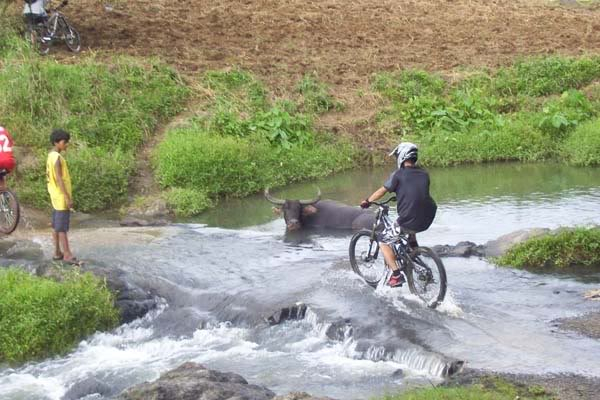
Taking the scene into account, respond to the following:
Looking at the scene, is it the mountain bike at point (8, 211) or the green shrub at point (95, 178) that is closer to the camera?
the mountain bike at point (8, 211)

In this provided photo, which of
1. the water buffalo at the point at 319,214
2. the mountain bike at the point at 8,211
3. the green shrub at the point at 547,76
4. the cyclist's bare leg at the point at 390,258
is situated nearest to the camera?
the cyclist's bare leg at the point at 390,258

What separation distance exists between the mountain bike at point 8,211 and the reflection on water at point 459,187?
9.95 ft

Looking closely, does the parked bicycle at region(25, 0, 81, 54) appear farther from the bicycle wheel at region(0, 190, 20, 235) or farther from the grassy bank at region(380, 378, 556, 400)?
the grassy bank at region(380, 378, 556, 400)

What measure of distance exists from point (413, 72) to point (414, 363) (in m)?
12.6

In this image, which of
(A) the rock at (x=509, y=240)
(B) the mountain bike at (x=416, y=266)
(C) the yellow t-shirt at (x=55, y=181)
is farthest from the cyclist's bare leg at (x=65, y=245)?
(A) the rock at (x=509, y=240)

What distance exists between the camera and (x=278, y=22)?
77.6ft

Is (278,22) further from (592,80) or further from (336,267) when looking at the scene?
(336,267)

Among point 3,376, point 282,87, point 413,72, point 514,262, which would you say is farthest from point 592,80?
point 3,376

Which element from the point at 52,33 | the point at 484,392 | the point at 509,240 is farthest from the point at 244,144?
the point at 484,392

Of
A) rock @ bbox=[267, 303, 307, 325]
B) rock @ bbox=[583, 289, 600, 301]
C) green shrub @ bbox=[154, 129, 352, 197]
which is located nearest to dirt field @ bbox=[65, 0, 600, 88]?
green shrub @ bbox=[154, 129, 352, 197]

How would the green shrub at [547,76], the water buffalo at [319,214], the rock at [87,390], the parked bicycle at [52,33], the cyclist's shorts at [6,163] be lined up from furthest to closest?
the green shrub at [547,76] < the parked bicycle at [52,33] < the water buffalo at [319,214] < the cyclist's shorts at [6,163] < the rock at [87,390]

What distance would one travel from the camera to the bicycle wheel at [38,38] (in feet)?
64.5

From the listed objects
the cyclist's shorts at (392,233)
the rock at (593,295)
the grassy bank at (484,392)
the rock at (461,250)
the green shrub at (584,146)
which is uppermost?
the green shrub at (584,146)

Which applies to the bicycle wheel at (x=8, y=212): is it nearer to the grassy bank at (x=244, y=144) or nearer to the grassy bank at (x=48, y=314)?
the grassy bank at (x=48, y=314)
